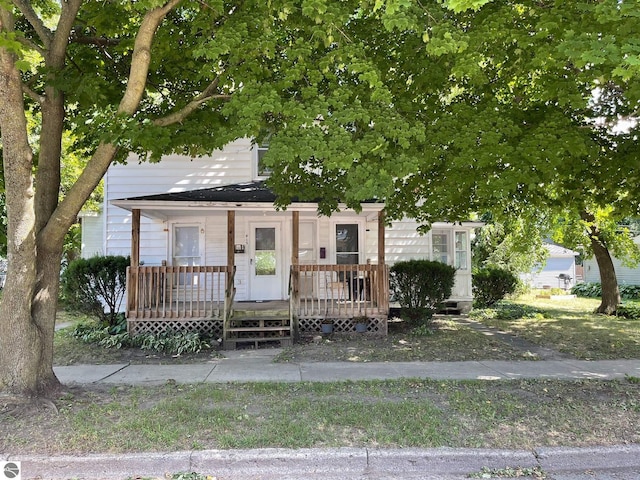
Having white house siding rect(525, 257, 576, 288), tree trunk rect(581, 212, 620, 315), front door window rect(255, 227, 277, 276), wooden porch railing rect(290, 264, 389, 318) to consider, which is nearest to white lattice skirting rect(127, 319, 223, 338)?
wooden porch railing rect(290, 264, 389, 318)

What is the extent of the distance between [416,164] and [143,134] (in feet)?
11.3

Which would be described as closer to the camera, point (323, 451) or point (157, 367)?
point (323, 451)

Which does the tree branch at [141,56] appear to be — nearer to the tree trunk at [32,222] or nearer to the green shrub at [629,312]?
the tree trunk at [32,222]

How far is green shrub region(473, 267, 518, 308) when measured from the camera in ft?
53.8

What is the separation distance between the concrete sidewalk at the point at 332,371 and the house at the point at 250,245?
2164 millimetres

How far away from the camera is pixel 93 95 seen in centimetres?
620

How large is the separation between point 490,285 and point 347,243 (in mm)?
6756

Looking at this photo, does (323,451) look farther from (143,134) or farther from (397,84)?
(397,84)

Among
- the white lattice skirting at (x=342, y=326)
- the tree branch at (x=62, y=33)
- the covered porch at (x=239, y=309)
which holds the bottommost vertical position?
the white lattice skirting at (x=342, y=326)

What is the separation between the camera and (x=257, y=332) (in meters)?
9.80

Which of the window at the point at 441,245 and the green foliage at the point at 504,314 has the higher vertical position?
the window at the point at 441,245

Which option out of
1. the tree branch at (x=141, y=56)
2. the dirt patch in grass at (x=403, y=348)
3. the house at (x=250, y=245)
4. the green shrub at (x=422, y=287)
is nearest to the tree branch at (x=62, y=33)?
the tree branch at (x=141, y=56)

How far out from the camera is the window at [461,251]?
47.3ft

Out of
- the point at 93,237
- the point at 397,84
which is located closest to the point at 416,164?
the point at 397,84
